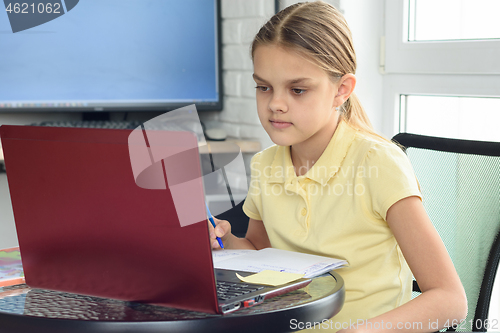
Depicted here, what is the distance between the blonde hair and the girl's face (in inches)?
0.7

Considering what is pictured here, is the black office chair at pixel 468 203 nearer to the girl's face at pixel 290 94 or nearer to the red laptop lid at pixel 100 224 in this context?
the girl's face at pixel 290 94

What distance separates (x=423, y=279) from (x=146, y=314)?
39cm

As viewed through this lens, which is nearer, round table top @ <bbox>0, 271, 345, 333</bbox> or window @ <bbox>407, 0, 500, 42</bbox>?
round table top @ <bbox>0, 271, 345, 333</bbox>

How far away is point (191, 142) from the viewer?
0.48 m

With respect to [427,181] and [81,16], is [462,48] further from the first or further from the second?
[81,16]

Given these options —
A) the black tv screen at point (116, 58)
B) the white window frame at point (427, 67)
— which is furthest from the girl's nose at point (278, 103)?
the black tv screen at point (116, 58)

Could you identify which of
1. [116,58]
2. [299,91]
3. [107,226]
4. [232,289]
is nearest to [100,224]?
[107,226]

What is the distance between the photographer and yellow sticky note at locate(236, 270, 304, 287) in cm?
62

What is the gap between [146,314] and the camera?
550mm

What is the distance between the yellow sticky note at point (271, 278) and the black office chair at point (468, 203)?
1.34 ft

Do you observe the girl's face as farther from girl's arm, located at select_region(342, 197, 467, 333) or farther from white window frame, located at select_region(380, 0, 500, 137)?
white window frame, located at select_region(380, 0, 500, 137)

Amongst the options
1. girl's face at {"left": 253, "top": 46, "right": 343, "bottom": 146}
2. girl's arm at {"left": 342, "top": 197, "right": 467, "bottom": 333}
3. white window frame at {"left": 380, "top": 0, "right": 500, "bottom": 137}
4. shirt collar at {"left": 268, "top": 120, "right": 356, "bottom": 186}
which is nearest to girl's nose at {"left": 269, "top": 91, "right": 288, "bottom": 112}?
girl's face at {"left": 253, "top": 46, "right": 343, "bottom": 146}

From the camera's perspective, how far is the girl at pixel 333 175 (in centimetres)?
84

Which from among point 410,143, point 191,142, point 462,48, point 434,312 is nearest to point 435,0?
point 462,48
